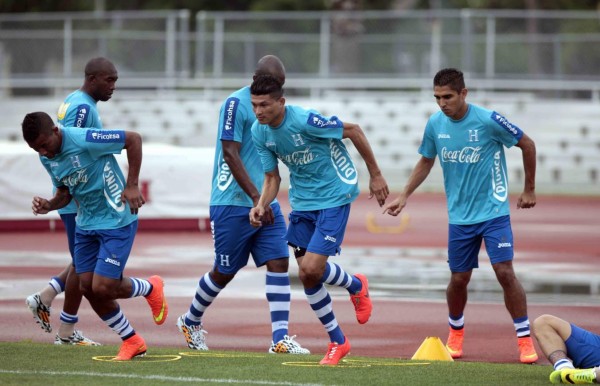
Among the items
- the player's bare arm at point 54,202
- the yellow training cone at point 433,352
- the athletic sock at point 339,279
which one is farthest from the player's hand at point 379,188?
the player's bare arm at point 54,202

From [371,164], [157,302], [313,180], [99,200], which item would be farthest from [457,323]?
[99,200]

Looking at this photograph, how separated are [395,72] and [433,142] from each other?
2211 centimetres

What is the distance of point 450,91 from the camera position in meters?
9.17

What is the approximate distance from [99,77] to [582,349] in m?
4.64

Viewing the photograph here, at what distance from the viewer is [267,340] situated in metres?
10.3

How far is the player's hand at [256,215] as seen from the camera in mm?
8805

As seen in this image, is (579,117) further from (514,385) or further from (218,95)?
(514,385)

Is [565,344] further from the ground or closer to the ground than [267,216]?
closer to the ground

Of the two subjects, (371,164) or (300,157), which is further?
(300,157)

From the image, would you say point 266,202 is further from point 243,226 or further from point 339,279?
point 339,279

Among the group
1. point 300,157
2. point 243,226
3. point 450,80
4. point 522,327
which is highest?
point 450,80

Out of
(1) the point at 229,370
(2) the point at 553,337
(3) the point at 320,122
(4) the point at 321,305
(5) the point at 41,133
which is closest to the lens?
(2) the point at 553,337

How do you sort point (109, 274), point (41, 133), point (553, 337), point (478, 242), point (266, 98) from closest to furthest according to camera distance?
point (553, 337) < point (41, 133) < point (266, 98) < point (109, 274) < point (478, 242)

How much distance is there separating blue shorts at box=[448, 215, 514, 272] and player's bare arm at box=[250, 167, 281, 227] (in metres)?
1.56
